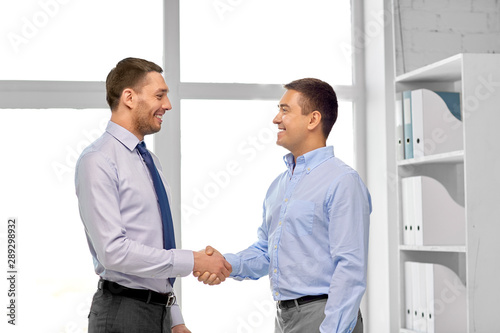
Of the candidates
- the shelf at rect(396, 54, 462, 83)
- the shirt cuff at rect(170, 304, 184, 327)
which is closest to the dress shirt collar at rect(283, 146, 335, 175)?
the shirt cuff at rect(170, 304, 184, 327)

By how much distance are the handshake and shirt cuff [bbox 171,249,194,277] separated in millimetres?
203

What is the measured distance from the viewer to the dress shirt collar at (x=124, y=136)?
2.27m

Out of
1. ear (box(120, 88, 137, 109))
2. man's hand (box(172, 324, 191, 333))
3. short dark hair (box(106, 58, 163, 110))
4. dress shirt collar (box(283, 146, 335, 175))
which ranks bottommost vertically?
man's hand (box(172, 324, 191, 333))

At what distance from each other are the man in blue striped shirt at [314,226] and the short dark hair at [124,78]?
1.70 feet

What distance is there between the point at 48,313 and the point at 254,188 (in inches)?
49.8

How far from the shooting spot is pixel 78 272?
3.57 m

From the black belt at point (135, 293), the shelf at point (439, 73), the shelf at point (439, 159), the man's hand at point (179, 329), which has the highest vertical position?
the shelf at point (439, 73)

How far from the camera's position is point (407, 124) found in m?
3.37

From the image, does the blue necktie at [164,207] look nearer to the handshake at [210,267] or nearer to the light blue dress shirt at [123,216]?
the light blue dress shirt at [123,216]

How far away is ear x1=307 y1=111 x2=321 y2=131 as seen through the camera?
7.92ft

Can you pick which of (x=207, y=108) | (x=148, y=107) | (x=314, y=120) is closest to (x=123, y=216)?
(x=148, y=107)

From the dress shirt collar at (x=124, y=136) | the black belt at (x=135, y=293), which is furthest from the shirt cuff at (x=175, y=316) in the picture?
the dress shirt collar at (x=124, y=136)

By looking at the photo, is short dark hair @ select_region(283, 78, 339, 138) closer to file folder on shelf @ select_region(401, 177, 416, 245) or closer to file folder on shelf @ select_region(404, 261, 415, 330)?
file folder on shelf @ select_region(401, 177, 416, 245)

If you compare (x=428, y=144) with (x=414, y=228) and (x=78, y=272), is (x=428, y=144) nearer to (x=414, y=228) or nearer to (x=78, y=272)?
(x=414, y=228)
